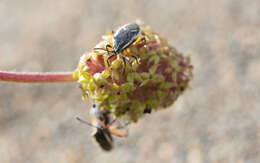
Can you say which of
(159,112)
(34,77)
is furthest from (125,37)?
(159,112)

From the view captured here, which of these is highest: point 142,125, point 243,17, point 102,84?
point 102,84

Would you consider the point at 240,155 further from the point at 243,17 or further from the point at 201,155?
the point at 243,17

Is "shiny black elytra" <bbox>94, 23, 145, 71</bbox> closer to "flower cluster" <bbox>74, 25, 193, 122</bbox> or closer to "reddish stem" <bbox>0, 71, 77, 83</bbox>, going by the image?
"flower cluster" <bbox>74, 25, 193, 122</bbox>

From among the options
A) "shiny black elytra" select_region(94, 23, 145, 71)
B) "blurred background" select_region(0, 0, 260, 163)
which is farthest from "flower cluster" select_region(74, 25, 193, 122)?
"blurred background" select_region(0, 0, 260, 163)

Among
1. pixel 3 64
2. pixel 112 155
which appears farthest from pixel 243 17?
pixel 3 64

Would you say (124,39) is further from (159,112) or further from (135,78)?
(159,112)
